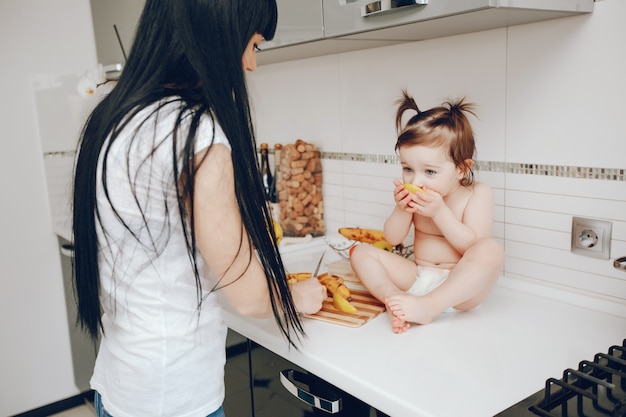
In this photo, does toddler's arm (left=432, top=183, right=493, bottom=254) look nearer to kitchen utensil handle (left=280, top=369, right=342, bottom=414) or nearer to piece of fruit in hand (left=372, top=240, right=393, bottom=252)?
piece of fruit in hand (left=372, top=240, right=393, bottom=252)

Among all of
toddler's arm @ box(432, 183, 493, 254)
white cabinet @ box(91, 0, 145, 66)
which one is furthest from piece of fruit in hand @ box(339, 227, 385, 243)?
white cabinet @ box(91, 0, 145, 66)

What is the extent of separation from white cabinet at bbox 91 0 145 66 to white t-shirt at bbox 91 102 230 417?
125 centimetres

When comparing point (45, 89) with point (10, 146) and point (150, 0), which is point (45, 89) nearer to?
point (10, 146)

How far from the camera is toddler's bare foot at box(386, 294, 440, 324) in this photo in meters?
1.13

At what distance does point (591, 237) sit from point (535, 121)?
278 millimetres

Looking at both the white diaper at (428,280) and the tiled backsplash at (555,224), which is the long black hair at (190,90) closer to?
the white diaper at (428,280)

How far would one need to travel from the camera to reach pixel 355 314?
122 centimetres

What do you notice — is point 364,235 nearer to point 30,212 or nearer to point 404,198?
point 404,198

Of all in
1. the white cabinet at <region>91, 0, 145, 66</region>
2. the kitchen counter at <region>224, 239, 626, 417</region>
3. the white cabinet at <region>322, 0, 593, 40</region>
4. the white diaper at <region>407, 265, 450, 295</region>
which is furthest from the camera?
the white cabinet at <region>91, 0, 145, 66</region>

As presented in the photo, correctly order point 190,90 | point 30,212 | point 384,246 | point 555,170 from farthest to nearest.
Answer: point 30,212
point 384,246
point 555,170
point 190,90

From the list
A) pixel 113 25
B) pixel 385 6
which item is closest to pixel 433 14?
pixel 385 6

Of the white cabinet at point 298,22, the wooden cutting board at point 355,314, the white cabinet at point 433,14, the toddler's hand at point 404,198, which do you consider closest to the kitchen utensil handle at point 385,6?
the white cabinet at point 433,14

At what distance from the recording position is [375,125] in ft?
5.65

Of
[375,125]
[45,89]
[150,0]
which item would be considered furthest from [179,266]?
[45,89]
